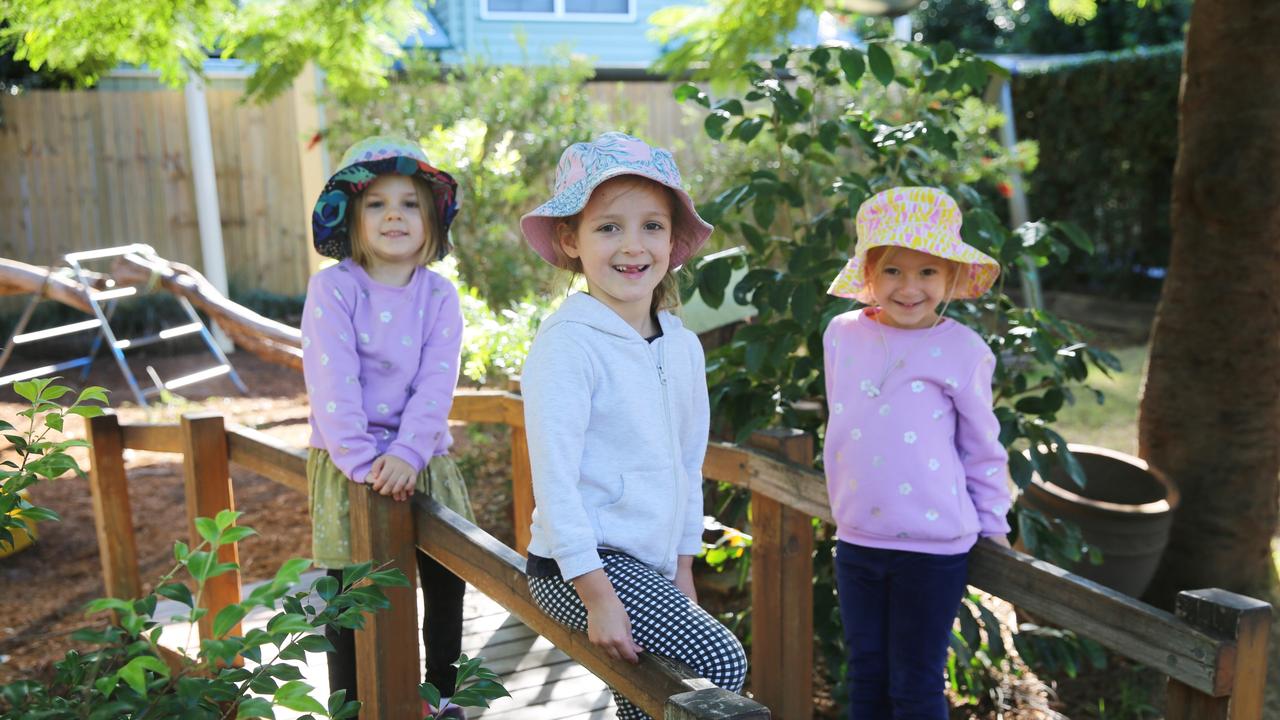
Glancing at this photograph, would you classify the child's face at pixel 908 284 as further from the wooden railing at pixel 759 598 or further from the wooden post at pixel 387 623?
the wooden post at pixel 387 623

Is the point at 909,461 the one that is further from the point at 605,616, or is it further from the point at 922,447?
the point at 605,616

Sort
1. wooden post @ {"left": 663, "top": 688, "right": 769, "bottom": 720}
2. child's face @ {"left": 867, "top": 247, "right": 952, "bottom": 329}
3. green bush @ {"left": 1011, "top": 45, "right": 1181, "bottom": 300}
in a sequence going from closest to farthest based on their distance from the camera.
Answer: wooden post @ {"left": 663, "top": 688, "right": 769, "bottom": 720}
child's face @ {"left": 867, "top": 247, "right": 952, "bottom": 329}
green bush @ {"left": 1011, "top": 45, "right": 1181, "bottom": 300}

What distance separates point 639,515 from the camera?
6.62 feet

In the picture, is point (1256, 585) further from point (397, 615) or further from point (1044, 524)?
point (397, 615)

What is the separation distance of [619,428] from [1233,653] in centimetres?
110

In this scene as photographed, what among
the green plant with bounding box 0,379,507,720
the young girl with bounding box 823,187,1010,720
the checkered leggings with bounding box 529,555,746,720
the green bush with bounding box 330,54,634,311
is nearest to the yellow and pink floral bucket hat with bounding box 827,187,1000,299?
the young girl with bounding box 823,187,1010,720

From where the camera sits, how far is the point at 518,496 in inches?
158

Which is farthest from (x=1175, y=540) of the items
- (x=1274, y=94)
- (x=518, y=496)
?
(x=518, y=496)

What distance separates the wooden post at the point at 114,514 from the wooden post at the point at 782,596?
2390 millimetres

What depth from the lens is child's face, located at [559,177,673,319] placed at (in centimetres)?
206

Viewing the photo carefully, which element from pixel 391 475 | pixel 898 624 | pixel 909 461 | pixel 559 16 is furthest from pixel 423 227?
pixel 559 16

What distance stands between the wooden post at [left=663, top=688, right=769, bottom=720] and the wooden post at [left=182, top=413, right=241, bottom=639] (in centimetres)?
244

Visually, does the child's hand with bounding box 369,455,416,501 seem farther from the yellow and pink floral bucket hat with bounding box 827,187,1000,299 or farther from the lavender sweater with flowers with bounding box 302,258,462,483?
the yellow and pink floral bucket hat with bounding box 827,187,1000,299

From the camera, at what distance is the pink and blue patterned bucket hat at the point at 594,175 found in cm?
201
